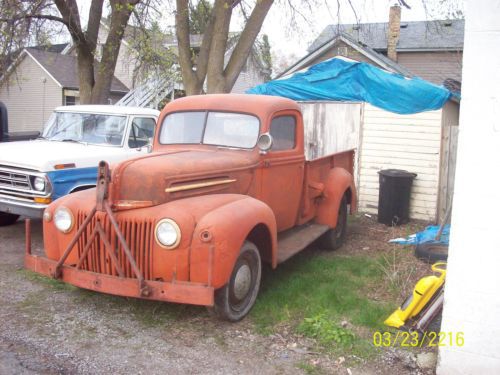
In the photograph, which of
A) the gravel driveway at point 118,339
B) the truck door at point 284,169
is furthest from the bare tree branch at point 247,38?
the gravel driveway at point 118,339

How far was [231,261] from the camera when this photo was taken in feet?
13.8

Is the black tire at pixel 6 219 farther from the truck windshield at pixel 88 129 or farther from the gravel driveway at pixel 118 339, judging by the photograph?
the gravel driveway at pixel 118 339

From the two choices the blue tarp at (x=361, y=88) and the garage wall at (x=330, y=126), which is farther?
the garage wall at (x=330, y=126)

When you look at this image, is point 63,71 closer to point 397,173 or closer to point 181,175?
point 397,173

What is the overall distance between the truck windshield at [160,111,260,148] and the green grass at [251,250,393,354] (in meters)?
1.55

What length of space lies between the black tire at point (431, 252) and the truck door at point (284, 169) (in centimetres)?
169

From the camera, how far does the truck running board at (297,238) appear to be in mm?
5434

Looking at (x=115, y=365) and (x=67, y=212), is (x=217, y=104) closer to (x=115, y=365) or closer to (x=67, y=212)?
(x=67, y=212)

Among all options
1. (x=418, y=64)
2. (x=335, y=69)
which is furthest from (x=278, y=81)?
(x=418, y=64)

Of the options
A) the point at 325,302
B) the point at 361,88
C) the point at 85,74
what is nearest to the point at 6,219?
the point at 325,302

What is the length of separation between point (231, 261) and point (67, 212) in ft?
4.96

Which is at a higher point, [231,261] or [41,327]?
[231,261]

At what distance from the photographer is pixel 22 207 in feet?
21.7

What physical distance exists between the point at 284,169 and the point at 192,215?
196 cm
